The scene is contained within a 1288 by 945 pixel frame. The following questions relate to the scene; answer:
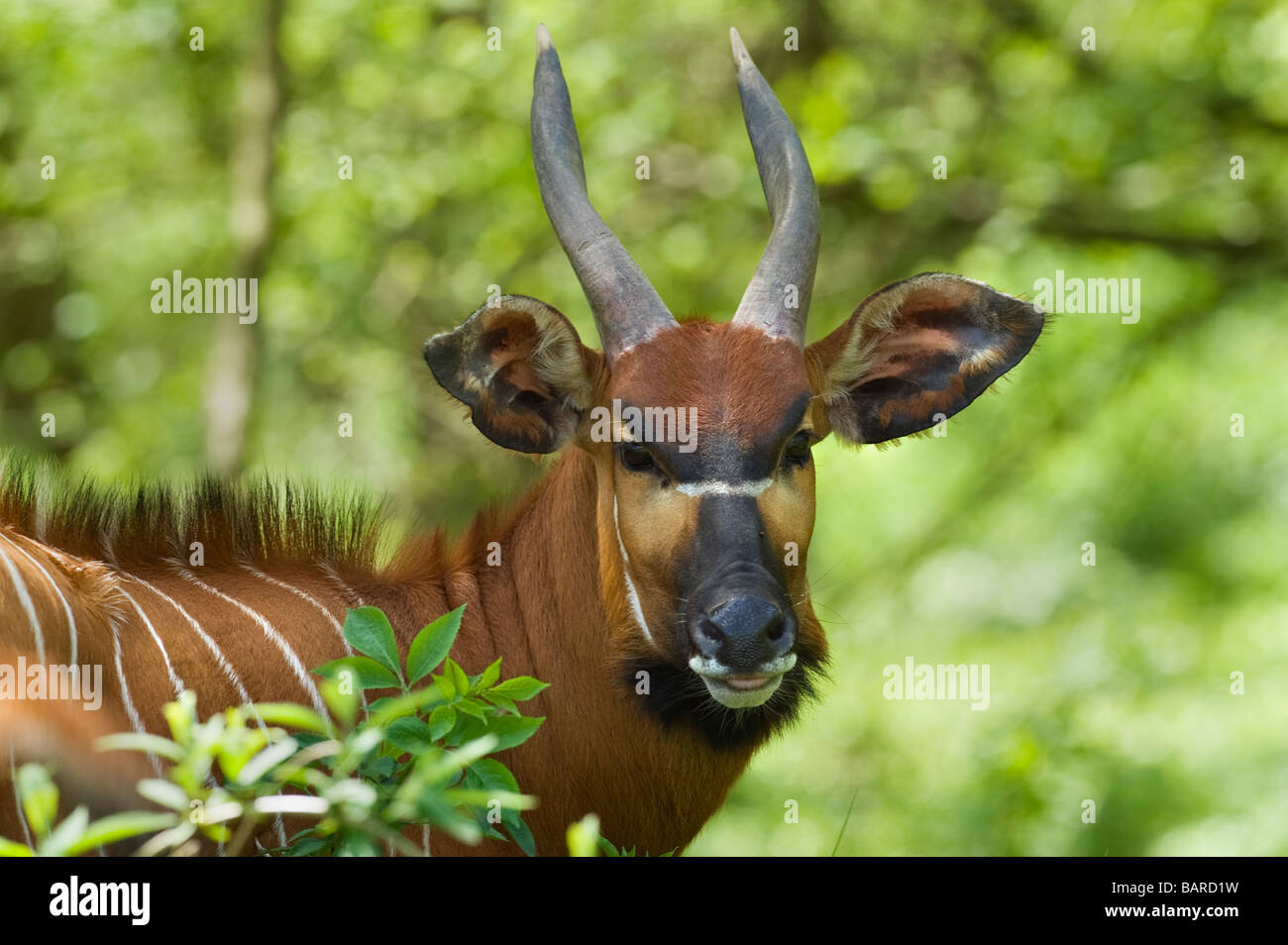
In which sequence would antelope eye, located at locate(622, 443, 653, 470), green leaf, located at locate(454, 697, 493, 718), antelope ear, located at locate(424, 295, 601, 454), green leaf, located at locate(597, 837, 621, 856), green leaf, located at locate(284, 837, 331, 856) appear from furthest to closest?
1. antelope ear, located at locate(424, 295, 601, 454)
2. antelope eye, located at locate(622, 443, 653, 470)
3. green leaf, located at locate(597, 837, 621, 856)
4. green leaf, located at locate(454, 697, 493, 718)
5. green leaf, located at locate(284, 837, 331, 856)

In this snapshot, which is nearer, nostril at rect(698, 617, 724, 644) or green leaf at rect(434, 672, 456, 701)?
green leaf at rect(434, 672, 456, 701)

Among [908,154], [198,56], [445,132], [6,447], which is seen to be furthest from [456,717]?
[198,56]

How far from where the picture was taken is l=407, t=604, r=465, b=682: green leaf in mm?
3613

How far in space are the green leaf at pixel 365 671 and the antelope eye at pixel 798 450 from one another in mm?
1855

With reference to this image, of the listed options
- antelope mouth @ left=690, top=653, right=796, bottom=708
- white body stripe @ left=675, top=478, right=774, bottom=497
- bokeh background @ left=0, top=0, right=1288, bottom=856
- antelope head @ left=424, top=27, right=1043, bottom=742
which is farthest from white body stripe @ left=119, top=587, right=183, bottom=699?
bokeh background @ left=0, top=0, right=1288, bottom=856

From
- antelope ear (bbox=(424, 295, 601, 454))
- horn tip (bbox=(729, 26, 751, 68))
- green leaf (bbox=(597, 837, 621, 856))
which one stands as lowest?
green leaf (bbox=(597, 837, 621, 856))

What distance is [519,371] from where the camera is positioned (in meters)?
5.42

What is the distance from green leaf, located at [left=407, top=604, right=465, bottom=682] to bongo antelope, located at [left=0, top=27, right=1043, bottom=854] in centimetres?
110

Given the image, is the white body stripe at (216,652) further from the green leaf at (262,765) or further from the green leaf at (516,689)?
the green leaf at (262,765)

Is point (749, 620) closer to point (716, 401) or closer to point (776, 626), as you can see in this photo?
point (776, 626)

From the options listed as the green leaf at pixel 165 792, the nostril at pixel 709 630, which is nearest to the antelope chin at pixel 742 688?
the nostril at pixel 709 630

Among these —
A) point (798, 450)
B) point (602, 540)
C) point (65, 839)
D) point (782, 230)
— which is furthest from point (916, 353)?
point (65, 839)

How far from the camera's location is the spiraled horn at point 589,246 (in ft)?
17.1

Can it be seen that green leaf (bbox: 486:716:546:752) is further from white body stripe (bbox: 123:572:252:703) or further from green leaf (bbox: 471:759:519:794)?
white body stripe (bbox: 123:572:252:703)
